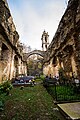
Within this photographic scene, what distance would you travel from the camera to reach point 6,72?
1248cm

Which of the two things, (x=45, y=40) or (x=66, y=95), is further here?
(x=45, y=40)

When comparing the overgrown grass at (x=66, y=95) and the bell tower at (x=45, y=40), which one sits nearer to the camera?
the overgrown grass at (x=66, y=95)

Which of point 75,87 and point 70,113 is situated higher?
point 75,87

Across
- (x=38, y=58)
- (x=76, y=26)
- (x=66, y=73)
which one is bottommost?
(x=66, y=73)

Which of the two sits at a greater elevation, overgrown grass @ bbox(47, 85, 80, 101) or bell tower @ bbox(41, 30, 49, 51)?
bell tower @ bbox(41, 30, 49, 51)

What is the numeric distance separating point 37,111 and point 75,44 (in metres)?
5.68

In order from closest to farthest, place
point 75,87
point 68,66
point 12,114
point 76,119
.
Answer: point 76,119, point 12,114, point 75,87, point 68,66

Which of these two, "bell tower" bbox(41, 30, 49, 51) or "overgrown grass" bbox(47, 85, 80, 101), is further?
"bell tower" bbox(41, 30, 49, 51)

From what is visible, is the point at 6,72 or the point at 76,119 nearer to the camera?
the point at 76,119

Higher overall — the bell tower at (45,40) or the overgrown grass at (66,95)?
the bell tower at (45,40)

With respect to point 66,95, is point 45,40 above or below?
above

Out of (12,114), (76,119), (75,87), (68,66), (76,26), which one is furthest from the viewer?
(68,66)

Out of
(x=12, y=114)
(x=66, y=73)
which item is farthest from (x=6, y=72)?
(x=12, y=114)

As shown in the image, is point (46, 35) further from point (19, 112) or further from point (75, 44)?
point (19, 112)
